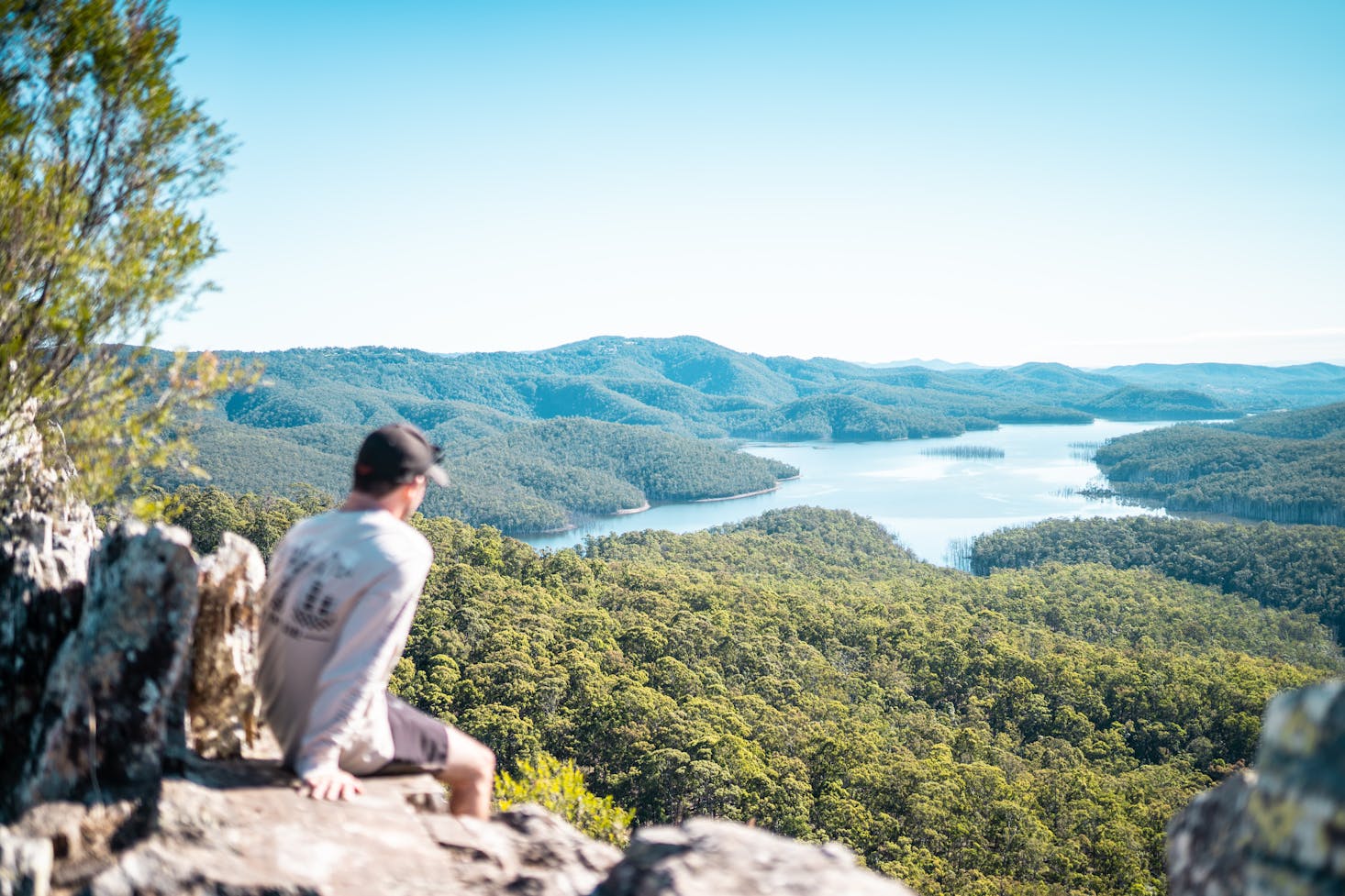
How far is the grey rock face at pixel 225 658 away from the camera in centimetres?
373

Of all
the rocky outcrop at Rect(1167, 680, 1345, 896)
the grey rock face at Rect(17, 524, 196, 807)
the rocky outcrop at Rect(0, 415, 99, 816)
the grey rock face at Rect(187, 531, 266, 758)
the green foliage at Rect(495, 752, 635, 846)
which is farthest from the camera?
the green foliage at Rect(495, 752, 635, 846)

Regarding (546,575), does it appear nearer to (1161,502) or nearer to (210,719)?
(210,719)

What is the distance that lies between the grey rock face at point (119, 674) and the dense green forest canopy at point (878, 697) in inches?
734

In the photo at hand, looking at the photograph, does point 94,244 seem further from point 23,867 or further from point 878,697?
point 878,697

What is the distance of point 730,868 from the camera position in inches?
115

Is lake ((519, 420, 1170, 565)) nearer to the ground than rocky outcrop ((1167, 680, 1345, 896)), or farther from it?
nearer to the ground

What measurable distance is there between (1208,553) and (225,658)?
109514 mm

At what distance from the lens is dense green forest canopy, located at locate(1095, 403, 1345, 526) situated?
11944 centimetres

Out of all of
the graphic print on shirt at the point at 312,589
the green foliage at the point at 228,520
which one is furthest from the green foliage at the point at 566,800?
the green foliage at the point at 228,520

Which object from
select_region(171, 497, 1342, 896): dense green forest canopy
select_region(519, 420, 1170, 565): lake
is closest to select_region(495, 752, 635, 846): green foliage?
select_region(171, 497, 1342, 896): dense green forest canopy

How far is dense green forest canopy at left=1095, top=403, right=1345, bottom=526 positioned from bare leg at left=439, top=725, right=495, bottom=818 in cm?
14564

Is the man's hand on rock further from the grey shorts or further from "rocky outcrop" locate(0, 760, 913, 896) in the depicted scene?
the grey shorts

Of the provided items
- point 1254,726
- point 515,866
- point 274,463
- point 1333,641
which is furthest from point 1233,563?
point 274,463

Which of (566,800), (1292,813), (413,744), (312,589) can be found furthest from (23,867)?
(566,800)
